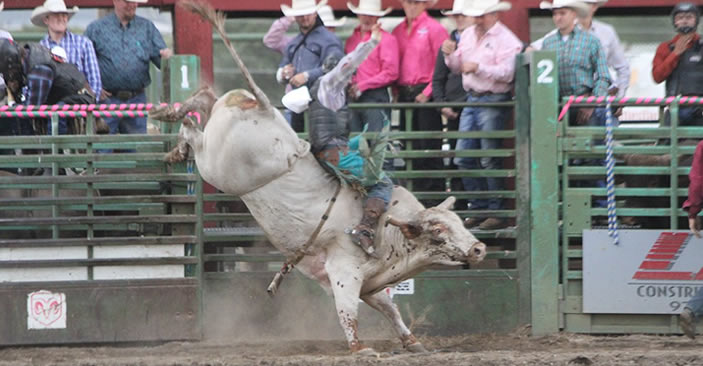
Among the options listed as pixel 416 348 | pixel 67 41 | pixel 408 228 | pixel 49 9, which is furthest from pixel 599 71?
pixel 49 9

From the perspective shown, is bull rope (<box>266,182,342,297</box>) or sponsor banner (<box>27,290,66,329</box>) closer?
bull rope (<box>266,182,342,297</box>)

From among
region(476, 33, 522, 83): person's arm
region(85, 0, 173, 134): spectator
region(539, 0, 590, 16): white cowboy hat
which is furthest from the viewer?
region(85, 0, 173, 134): spectator

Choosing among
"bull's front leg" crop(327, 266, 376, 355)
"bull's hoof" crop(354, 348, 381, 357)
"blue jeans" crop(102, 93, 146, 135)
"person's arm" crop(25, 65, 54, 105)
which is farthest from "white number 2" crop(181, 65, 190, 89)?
"bull's hoof" crop(354, 348, 381, 357)

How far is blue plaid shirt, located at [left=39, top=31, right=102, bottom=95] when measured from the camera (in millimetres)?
9695

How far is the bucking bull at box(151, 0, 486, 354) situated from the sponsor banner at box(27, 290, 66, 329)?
69.1 inches

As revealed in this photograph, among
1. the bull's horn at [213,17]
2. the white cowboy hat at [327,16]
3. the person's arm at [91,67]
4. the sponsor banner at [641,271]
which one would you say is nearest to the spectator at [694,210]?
the sponsor banner at [641,271]

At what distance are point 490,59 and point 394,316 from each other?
247 centimetres

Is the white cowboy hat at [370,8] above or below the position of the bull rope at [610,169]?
above

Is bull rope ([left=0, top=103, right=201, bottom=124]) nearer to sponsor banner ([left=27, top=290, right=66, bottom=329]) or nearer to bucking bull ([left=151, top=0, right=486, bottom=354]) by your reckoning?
bucking bull ([left=151, top=0, right=486, bottom=354])

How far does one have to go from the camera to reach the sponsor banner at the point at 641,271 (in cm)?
875

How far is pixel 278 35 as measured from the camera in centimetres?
1006

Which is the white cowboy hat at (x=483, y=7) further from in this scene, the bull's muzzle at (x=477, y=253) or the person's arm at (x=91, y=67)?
the person's arm at (x=91, y=67)

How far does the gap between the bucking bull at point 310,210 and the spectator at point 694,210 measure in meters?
1.65

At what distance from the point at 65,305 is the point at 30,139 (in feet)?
4.39
